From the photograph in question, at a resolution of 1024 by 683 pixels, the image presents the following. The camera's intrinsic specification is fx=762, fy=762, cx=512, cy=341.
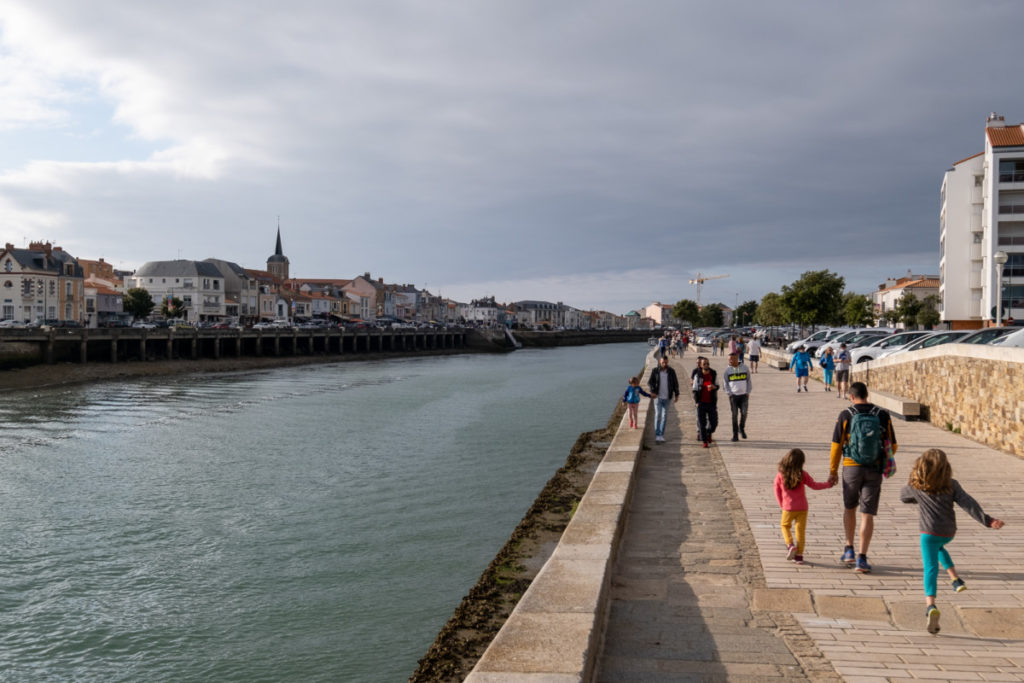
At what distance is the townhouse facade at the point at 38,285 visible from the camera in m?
67.8

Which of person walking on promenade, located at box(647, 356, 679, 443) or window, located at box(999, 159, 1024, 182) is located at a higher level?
window, located at box(999, 159, 1024, 182)

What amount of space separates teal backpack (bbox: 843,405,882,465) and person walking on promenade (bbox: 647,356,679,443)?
6.15 metres

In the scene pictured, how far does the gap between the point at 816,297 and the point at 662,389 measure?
163 ft

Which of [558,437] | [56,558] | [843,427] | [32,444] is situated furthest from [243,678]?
[32,444]

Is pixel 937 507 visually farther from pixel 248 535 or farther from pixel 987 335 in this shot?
pixel 987 335

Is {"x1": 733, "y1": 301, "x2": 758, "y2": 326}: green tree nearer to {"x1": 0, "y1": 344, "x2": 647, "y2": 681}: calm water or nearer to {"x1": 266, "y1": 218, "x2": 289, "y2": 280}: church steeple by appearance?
{"x1": 266, "y1": 218, "x2": 289, "y2": 280}: church steeple

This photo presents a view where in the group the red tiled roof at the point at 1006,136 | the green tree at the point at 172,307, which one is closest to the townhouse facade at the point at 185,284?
the green tree at the point at 172,307

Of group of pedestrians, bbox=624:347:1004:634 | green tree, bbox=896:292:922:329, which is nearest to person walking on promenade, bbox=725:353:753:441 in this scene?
group of pedestrians, bbox=624:347:1004:634

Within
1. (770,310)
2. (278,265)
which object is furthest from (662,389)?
(278,265)

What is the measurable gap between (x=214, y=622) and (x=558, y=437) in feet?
45.7

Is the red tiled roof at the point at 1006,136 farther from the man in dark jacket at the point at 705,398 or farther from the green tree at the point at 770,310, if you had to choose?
the green tree at the point at 770,310

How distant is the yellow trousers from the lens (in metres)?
6.29

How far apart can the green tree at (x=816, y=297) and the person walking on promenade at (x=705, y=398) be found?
49202mm

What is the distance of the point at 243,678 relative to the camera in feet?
25.1
